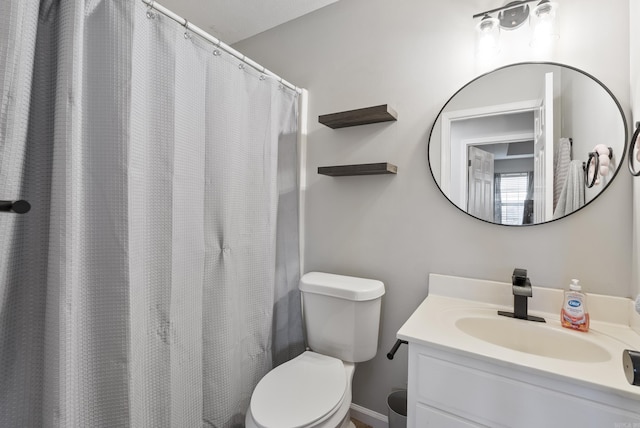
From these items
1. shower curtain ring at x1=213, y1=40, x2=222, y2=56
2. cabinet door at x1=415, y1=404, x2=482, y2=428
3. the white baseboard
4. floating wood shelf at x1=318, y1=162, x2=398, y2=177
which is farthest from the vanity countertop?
shower curtain ring at x1=213, y1=40, x2=222, y2=56

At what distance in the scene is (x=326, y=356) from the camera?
4.84ft

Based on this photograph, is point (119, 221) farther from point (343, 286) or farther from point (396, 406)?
point (396, 406)

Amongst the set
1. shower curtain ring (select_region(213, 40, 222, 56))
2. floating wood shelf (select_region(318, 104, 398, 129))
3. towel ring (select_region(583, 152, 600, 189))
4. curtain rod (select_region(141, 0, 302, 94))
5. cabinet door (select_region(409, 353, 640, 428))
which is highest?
curtain rod (select_region(141, 0, 302, 94))

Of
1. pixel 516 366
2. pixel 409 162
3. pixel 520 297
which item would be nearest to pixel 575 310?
pixel 520 297

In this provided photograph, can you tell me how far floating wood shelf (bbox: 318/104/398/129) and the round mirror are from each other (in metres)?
0.24

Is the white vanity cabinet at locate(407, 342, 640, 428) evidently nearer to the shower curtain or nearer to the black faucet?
the black faucet

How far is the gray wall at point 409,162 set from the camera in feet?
3.75

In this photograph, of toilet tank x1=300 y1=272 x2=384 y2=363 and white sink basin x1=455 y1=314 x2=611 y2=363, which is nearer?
white sink basin x1=455 y1=314 x2=611 y2=363

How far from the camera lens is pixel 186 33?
1.16m

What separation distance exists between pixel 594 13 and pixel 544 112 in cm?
40

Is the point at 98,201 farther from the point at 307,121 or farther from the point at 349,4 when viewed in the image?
the point at 349,4

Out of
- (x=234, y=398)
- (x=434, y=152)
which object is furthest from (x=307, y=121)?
(x=234, y=398)

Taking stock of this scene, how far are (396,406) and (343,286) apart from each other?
27.2 inches

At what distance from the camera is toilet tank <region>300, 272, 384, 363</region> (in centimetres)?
143
